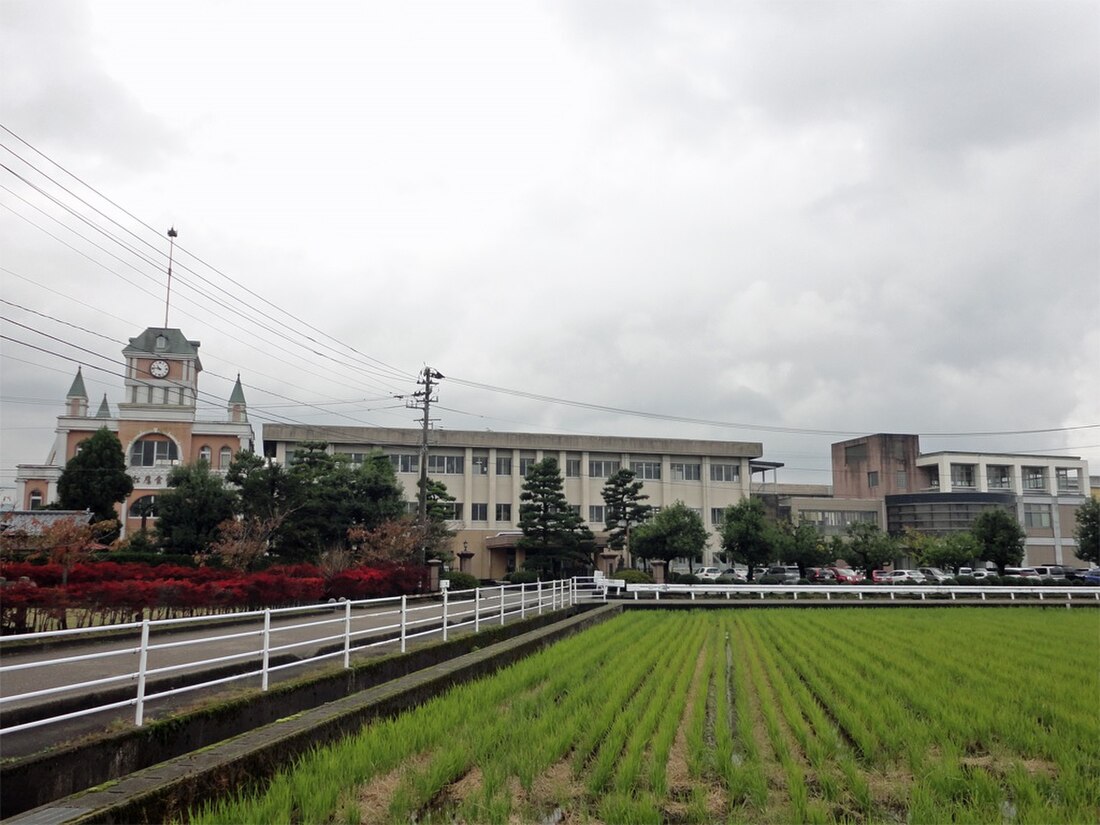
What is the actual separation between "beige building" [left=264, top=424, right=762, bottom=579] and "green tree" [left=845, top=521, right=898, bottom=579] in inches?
457

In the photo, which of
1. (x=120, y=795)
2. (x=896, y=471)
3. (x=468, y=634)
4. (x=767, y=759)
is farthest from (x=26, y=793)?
(x=896, y=471)

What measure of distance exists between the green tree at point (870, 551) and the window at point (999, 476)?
21622mm

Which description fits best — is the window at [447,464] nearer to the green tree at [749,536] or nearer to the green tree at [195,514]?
the green tree at [749,536]

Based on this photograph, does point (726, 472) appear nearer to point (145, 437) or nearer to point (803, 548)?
point (803, 548)

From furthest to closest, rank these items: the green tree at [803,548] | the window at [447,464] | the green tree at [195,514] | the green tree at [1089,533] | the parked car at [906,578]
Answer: the window at [447,464] < the green tree at [1089,533] < the green tree at [803,548] < the parked car at [906,578] < the green tree at [195,514]

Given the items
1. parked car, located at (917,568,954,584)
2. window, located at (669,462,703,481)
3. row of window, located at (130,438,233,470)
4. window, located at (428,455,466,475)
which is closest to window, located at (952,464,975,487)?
parked car, located at (917,568,954,584)

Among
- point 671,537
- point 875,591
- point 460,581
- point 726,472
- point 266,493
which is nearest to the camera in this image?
point 875,591

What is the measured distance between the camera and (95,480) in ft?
138

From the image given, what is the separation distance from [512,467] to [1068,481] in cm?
4628

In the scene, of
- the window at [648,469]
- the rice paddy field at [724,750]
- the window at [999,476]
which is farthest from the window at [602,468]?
the rice paddy field at [724,750]

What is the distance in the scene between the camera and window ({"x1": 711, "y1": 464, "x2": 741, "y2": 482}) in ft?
204

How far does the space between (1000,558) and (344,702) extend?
48954 mm

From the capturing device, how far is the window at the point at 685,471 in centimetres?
6128

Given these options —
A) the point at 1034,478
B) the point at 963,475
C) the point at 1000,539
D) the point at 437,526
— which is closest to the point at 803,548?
the point at 1000,539
